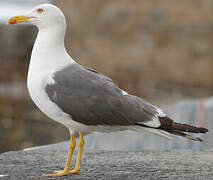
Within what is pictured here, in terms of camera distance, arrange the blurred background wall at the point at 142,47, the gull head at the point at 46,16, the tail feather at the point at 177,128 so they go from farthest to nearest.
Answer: the blurred background wall at the point at 142,47
the gull head at the point at 46,16
the tail feather at the point at 177,128

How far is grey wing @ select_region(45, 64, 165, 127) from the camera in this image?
151 inches

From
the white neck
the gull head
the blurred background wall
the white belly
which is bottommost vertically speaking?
the blurred background wall

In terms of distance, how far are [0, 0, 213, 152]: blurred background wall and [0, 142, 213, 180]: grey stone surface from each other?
8164 millimetres

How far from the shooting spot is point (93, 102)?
12.6 feet

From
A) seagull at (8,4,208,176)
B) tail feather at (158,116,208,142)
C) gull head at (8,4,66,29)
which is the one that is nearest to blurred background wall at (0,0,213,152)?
gull head at (8,4,66,29)

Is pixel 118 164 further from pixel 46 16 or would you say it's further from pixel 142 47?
pixel 142 47

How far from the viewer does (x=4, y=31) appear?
75.0 ft

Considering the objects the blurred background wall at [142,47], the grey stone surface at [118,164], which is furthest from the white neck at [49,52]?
the blurred background wall at [142,47]

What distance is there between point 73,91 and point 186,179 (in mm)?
974

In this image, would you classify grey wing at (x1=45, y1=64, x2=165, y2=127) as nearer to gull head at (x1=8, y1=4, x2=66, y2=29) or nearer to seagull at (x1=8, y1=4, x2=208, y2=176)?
seagull at (x1=8, y1=4, x2=208, y2=176)

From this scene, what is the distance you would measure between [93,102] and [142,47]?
11.8 meters

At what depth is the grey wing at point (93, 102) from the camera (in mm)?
3838

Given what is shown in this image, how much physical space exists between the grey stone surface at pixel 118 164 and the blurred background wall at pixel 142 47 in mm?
8164

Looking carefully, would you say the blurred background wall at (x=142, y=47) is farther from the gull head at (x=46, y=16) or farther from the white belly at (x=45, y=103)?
the white belly at (x=45, y=103)
